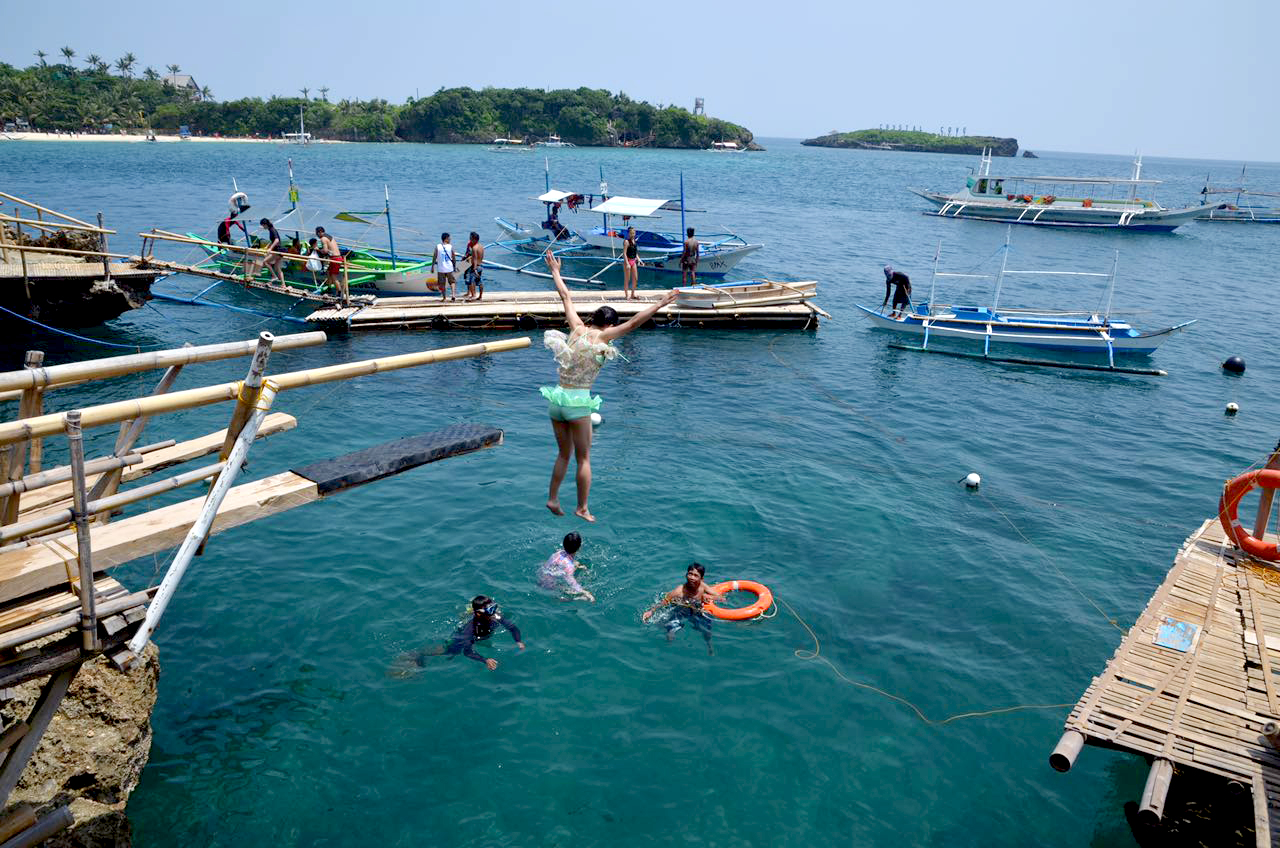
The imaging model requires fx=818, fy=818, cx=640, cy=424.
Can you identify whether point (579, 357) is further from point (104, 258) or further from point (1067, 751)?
point (104, 258)

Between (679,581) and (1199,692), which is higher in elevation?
(1199,692)

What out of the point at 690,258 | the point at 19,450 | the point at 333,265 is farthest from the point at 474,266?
the point at 19,450

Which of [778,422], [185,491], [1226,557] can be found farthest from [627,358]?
[1226,557]

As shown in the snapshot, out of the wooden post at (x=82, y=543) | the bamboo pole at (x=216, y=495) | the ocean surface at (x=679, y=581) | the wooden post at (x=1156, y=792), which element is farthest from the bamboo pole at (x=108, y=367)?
the wooden post at (x=1156, y=792)

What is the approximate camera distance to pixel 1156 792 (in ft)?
25.4

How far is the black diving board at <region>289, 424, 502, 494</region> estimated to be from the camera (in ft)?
26.0

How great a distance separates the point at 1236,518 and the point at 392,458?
41.2 feet

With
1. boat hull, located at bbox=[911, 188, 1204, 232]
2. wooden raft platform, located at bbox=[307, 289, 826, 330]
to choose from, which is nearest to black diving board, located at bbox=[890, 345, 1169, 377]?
wooden raft platform, located at bbox=[307, 289, 826, 330]

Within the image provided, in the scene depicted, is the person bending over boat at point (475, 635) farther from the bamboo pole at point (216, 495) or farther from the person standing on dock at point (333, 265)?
the person standing on dock at point (333, 265)

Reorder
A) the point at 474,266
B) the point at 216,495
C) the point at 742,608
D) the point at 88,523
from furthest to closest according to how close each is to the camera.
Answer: the point at 474,266
the point at 742,608
the point at 216,495
the point at 88,523

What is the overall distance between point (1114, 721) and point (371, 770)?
26.9 feet

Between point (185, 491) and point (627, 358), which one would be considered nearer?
point (185, 491)

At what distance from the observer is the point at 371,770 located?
9398mm

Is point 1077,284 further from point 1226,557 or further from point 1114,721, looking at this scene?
point 1114,721
